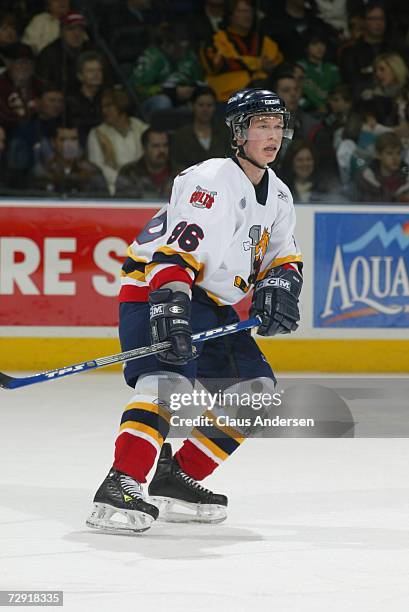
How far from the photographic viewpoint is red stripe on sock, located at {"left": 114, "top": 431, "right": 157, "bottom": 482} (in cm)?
348

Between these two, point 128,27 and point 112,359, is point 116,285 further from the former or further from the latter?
point 112,359

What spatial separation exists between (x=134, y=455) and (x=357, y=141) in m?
3.87

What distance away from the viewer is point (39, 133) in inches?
271

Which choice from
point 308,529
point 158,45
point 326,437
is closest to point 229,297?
point 308,529

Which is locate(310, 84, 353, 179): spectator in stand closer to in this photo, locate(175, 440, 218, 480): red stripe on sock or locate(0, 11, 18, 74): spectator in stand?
locate(0, 11, 18, 74): spectator in stand

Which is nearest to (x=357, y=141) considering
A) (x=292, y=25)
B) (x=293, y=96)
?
(x=293, y=96)

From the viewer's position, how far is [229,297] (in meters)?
3.73

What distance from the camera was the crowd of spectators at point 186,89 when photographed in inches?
269

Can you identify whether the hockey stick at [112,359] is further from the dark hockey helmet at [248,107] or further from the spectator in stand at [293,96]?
the spectator in stand at [293,96]

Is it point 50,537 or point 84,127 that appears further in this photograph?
point 84,127

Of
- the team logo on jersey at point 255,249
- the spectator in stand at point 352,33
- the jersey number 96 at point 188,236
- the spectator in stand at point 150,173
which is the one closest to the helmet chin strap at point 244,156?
the team logo on jersey at point 255,249

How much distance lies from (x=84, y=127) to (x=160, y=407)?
3586mm

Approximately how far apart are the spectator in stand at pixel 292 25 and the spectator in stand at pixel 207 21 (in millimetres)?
242

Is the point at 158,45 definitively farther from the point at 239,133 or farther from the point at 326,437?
the point at 239,133
